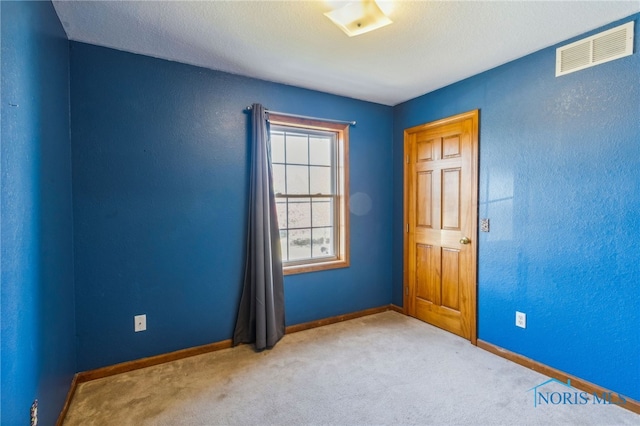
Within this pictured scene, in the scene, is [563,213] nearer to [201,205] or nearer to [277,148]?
[277,148]

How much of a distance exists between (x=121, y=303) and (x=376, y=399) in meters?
1.96

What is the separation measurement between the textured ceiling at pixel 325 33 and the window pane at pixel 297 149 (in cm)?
59

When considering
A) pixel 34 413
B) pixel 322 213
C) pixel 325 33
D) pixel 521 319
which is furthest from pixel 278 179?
pixel 521 319

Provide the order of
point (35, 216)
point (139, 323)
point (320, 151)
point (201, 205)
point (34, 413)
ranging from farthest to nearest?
point (320, 151) < point (201, 205) < point (139, 323) < point (35, 216) < point (34, 413)

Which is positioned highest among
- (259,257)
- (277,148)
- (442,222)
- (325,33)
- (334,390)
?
(325,33)

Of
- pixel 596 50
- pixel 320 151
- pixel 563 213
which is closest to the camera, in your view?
pixel 596 50

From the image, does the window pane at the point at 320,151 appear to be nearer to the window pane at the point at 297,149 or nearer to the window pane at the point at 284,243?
the window pane at the point at 297,149

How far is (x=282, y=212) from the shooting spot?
3.18m

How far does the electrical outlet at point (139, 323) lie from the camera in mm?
2457

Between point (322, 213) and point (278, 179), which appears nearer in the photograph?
point (278, 179)

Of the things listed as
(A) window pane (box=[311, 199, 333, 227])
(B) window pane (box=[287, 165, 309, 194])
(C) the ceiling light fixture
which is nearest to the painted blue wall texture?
(B) window pane (box=[287, 165, 309, 194])

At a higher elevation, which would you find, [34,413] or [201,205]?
[201,205]

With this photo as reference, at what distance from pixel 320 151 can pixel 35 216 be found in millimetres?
2398

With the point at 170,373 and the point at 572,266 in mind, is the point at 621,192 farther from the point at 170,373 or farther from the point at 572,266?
the point at 170,373
